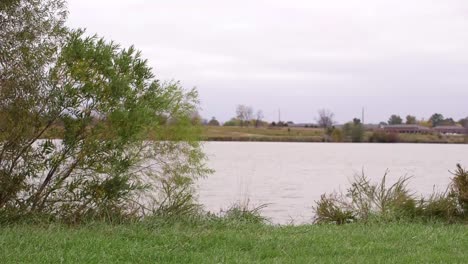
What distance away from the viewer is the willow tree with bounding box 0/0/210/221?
38.6ft

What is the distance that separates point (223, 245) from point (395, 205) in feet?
20.5

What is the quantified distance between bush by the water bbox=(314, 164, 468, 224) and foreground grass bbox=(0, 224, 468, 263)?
3.11 meters

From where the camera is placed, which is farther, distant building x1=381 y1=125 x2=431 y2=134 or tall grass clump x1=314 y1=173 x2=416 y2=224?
distant building x1=381 y1=125 x2=431 y2=134

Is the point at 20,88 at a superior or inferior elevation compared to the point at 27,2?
inferior

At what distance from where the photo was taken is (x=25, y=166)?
12.0 metres

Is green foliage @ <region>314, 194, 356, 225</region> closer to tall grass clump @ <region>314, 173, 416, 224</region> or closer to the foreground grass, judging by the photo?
tall grass clump @ <region>314, 173, 416, 224</region>

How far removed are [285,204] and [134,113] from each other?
35.6 ft

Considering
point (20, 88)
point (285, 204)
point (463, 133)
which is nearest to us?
point (20, 88)

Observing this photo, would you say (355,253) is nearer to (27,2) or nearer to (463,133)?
(27,2)

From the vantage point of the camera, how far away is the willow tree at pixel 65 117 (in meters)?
11.8

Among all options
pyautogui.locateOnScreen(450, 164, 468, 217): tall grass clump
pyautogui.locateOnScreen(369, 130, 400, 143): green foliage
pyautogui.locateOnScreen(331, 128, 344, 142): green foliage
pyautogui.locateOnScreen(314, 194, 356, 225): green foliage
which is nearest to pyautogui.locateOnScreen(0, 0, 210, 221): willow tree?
pyautogui.locateOnScreen(314, 194, 356, 225): green foliage

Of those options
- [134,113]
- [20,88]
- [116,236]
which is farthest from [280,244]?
[20,88]

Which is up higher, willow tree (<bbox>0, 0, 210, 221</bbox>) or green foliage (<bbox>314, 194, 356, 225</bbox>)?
willow tree (<bbox>0, 0, 210, 221</bbox>)

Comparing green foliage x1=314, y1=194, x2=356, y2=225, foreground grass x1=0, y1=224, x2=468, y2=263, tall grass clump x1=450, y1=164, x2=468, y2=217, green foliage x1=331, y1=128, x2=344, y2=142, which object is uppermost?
green foliage x1=331, y1=128, x2=344, y2=142
